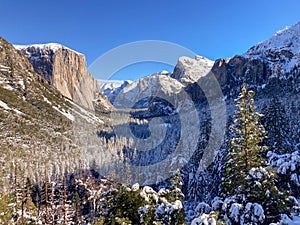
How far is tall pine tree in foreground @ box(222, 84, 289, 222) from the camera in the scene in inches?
378

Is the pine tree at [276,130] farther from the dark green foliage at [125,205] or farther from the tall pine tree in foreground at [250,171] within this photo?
the dark green foliage at [125,205]

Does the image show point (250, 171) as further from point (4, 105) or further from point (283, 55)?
point (283, 55)

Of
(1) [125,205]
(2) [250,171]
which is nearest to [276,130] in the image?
(2) [250,171]

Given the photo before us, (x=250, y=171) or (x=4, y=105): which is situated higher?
(x=4, y=105)

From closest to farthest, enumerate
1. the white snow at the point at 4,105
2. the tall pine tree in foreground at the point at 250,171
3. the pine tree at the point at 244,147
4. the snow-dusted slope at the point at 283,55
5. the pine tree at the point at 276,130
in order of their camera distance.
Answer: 1. the tall pine tree in foreground at the point at 250,171
2. the pine tree at the point at 244,147
3. the pine tree at the point at 276,130
4. the white snow at the point at 4,105
5. the snow-dusted slope at the point at 283,55

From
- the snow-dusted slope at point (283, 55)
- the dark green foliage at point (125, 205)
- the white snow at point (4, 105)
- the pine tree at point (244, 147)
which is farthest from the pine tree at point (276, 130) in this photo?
the white snow at point (4, 105)

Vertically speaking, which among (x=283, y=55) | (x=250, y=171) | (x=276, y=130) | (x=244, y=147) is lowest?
(x=250, y=171)

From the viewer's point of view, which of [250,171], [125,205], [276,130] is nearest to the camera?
[125,205]

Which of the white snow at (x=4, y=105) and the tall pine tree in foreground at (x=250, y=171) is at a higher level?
the white snow at (x=4, y=105)

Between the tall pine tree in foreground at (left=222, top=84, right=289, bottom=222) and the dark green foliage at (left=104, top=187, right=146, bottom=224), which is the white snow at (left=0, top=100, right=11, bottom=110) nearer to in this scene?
the dark green foliage at (left=104, top=187, right=146, bottom=224)

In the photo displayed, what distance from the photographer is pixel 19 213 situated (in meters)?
24.6

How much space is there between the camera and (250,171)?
9.93 m

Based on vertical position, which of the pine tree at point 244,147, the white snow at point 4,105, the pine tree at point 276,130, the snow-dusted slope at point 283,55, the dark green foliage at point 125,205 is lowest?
the dark green foliage at point 125,205

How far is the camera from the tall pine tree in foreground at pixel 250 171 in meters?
9.60
